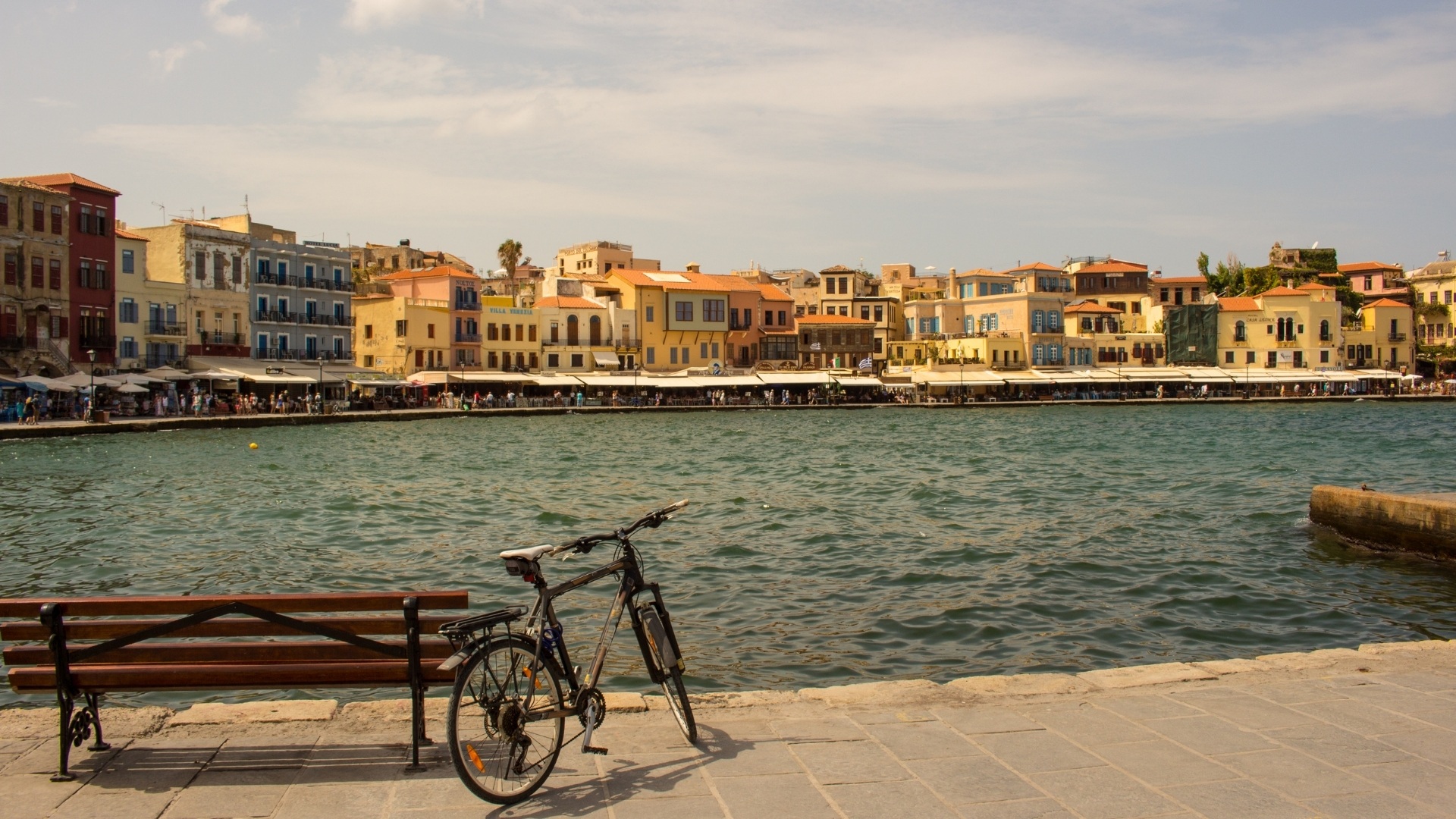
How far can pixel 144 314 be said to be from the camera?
48.1 m

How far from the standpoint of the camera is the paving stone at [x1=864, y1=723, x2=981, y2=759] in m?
4.73

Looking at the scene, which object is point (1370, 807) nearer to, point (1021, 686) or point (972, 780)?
point (972, 780)

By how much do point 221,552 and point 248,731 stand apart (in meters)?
11.6

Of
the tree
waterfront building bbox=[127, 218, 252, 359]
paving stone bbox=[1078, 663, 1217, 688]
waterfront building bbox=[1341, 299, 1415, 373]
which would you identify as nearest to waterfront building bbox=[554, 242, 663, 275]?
the tree

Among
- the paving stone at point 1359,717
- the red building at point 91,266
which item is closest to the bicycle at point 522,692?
the paving stone at point 1359,717

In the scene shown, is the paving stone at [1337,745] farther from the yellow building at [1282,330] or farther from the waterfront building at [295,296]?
the yellow building at [1282,330]

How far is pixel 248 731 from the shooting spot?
5.05 m

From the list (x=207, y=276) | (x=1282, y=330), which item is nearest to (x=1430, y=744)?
(x=207, y=276)

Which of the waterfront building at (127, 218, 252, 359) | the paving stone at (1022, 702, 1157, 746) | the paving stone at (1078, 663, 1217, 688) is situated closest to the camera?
the paving stone at (1022, 702, 1157, 746)

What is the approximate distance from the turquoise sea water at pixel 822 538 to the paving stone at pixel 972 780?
12.1ft

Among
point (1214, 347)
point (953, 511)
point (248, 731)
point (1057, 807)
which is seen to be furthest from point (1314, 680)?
point (1214, 347)

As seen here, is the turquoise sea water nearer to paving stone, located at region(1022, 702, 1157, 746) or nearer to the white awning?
paving stone, located at region(1022, 702, 1157, 746)

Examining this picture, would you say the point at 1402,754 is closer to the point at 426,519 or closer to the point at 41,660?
the point at 41,660

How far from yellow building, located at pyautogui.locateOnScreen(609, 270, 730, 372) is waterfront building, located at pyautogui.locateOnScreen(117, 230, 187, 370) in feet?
93.5
